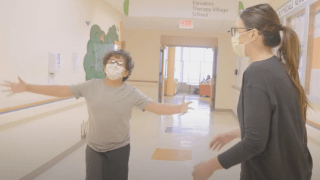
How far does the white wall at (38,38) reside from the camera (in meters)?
2.86

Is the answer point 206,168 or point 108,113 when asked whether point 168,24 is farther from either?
point 206,168

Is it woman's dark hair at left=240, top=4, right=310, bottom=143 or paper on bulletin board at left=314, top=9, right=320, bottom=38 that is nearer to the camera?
woman's dark hair at left=240, top=4, right=310, bottom=143

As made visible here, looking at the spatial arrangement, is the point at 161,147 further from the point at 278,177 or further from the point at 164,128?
the point at 278,177

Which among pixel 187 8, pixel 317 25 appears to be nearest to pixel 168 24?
pixel 187 8

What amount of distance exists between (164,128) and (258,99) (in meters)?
5.74

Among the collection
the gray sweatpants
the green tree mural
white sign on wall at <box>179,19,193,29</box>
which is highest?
white sign on wall at <box>179,19,193,29</box>

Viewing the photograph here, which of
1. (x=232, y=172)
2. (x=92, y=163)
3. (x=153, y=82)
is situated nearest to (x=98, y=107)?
(x=92, y=163)

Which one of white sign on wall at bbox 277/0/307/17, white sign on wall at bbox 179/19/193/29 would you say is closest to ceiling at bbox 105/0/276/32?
white sign on wall at bbox 179/19/193/29

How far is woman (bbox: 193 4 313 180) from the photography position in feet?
3.57

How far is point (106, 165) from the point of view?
206 cm

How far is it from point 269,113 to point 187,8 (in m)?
4.43

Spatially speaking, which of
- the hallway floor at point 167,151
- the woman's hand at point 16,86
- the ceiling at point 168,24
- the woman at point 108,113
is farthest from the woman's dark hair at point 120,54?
the ceiling at point 168,24

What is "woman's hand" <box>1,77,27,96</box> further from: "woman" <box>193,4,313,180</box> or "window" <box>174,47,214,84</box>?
"window" <box>174,47,214,84</box>

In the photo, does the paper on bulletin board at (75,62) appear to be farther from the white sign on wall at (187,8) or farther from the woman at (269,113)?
the woman at (269,113)
